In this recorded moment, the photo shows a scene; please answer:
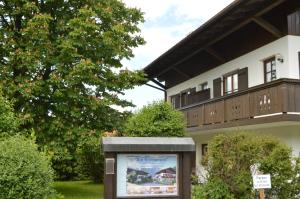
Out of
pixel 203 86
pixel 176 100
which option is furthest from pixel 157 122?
pixel 176 100

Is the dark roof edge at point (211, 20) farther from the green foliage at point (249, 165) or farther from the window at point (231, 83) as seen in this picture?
the green foliage at point (249, 165)

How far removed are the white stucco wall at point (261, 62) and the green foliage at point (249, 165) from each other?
591 centimetres

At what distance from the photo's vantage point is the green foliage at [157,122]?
56.7 ft

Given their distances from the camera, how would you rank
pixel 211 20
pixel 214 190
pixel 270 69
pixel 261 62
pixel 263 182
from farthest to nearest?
pixel 261 62, pixel 211 20, pixel 270 69, pixel 214 190, pixel 263 182

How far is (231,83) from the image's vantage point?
20.5 meters

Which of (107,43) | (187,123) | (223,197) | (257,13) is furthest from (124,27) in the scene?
(223,197)

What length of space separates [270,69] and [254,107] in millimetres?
2786

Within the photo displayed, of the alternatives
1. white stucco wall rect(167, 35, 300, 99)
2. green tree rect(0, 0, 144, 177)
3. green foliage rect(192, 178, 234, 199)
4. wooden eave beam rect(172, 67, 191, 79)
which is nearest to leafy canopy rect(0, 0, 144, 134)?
green tree rect(0, 0, 144, 177)

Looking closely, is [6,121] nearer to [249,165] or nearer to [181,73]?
[249,165]

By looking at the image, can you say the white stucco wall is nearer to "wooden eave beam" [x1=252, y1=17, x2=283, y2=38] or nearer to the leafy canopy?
"wooden eave beam" [x1=252, y1=17, x2=283, y2=38]

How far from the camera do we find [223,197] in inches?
414

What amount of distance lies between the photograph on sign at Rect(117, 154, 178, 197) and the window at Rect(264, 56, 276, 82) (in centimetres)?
858

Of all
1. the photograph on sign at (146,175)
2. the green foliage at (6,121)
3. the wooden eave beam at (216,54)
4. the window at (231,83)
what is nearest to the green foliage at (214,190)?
the photograph on sign at (146,175)

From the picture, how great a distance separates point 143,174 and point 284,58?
856 centimetres
